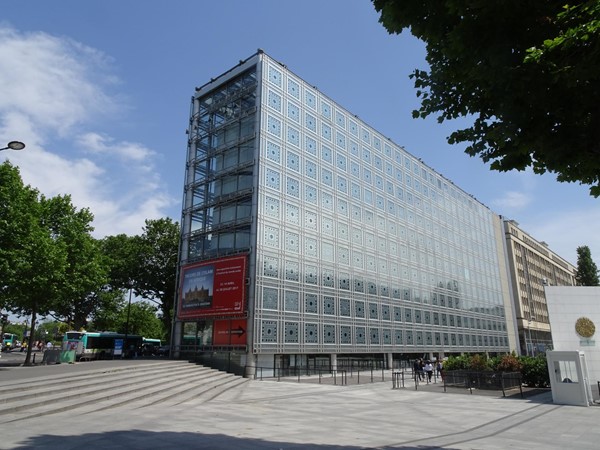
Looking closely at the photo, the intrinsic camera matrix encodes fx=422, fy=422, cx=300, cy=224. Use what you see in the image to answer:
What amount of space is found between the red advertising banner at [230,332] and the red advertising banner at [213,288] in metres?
0.75

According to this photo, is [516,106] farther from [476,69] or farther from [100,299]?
[100,299]

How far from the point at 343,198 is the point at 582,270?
2441 inches

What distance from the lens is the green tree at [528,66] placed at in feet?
19.0

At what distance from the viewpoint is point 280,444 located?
9141 millimetres

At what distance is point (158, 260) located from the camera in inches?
1897

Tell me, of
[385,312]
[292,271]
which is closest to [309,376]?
[292,271]

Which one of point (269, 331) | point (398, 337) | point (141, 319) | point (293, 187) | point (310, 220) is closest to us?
point (269, 331)

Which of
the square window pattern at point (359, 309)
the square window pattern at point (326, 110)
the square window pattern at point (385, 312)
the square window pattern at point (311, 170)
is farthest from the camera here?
the square window pattern at point (385, 312)

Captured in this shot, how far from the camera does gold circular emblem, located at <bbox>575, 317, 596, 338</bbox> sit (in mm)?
24641

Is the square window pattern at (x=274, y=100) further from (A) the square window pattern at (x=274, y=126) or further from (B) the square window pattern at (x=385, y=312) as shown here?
(B) the square window pattern at (x=385, y=312)

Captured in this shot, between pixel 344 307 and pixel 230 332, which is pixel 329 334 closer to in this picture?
pixel 344 307

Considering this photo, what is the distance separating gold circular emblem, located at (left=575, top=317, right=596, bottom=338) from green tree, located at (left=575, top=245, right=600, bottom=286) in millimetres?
61315

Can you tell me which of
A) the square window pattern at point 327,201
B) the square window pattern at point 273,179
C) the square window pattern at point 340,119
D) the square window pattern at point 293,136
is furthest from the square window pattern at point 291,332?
the square window pattern at point 340,119

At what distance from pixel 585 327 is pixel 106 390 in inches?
1008
